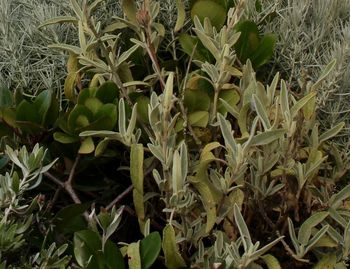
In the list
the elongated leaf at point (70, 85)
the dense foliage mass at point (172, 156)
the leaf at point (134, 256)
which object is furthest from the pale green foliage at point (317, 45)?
the leaf at point (134, 256)

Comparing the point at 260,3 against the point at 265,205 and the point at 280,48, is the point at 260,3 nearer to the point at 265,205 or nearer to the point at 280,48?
the point at 280,48

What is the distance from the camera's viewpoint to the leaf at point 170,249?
1409mm

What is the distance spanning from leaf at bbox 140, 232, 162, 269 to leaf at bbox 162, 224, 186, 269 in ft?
0.10

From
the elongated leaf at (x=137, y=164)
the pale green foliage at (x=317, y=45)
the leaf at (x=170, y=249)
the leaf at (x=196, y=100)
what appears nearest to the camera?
the leaf at (x=170, y=249)

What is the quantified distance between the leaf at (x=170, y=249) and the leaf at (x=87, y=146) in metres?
0.34

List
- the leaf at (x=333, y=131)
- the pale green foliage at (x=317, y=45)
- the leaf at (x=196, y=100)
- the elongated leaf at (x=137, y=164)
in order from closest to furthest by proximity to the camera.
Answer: the elongated leaf at (x=137, y=164) < the leaf at (x=333, y=131) < the leaf at (x=196, y=100) < the pale green foliage at (x=317, y=45)

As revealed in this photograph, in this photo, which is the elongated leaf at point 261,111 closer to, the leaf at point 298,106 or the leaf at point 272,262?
the leaf at point 298,106

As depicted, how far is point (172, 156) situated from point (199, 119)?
0.29 meters

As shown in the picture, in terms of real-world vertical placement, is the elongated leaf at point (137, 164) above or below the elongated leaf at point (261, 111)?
below

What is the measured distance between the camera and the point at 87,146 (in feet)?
5.48

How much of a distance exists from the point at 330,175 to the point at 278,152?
31 cm

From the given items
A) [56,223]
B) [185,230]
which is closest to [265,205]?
[185,230]

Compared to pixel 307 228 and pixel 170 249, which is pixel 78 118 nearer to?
pixel 170 249

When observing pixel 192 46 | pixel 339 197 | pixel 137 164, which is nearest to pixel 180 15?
pixel 192 46
